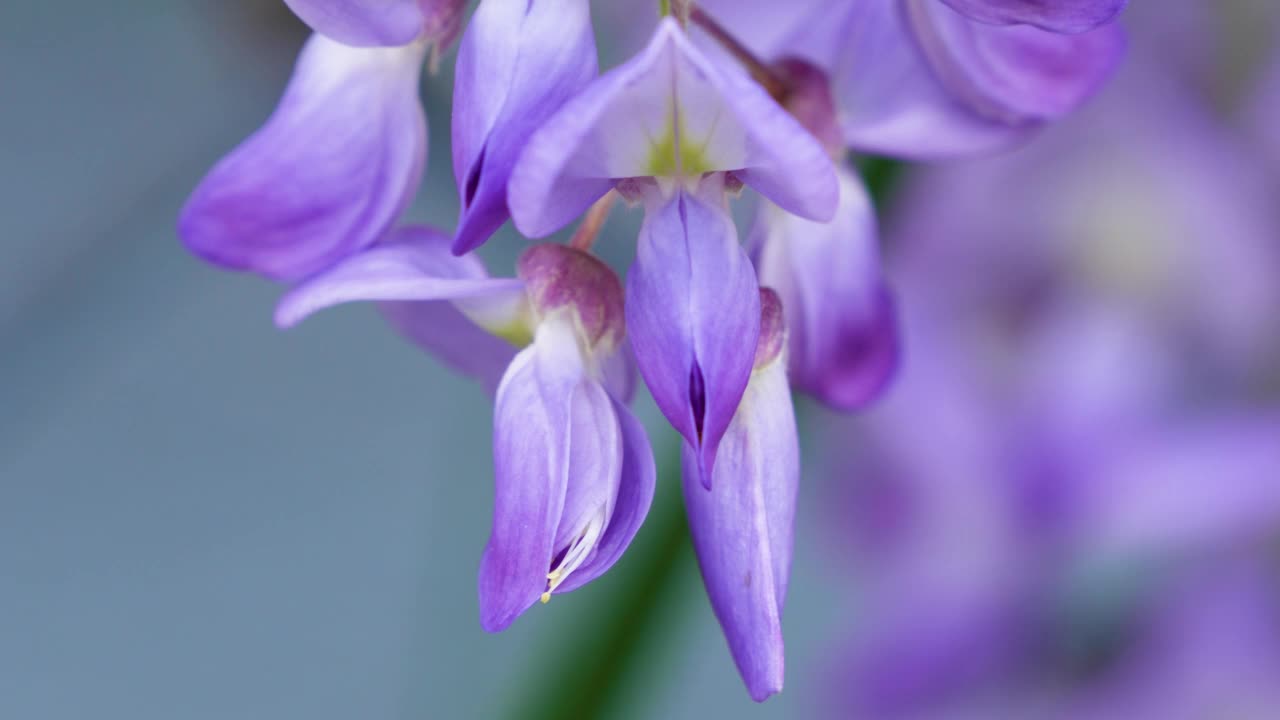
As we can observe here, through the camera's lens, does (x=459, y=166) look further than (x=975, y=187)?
No

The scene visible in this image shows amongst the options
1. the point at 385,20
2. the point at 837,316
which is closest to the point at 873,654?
the point at 837,316

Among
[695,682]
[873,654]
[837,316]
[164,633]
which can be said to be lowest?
[695,682]

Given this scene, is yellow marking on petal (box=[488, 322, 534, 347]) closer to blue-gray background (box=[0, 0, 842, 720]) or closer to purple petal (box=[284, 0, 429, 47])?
purple petal (box=[284, 0, 429, 47])

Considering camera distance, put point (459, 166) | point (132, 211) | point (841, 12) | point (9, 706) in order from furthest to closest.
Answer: point (9, 706) < point (132, 211) < point (841, 12) < point (459, 166)

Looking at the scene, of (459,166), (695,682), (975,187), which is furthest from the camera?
(695,682)

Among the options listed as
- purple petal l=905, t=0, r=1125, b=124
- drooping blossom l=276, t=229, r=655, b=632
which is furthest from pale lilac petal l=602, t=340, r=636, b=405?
purple petal l=905, t=0, r=1125, b=124

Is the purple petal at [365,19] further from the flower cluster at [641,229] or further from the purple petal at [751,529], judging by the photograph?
the purple petal at [751,529]

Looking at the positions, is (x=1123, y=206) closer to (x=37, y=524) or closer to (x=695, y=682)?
(x=695, y=682)
